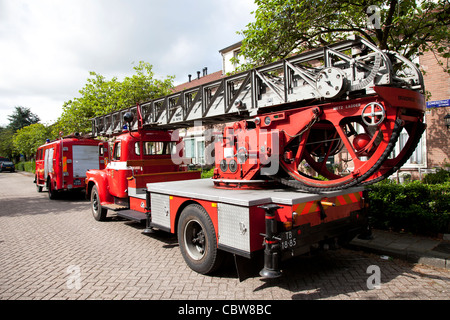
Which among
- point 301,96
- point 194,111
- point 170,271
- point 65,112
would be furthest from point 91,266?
point 65,112

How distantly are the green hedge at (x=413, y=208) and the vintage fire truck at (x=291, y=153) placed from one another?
1796mm

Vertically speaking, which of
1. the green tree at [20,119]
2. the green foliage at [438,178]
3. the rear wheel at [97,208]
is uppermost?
the green tree at [20,119]

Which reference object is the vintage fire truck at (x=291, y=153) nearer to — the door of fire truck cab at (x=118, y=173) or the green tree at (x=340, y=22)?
the door of fire truck cab at (x=118, y=173)

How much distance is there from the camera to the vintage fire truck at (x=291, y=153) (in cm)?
366

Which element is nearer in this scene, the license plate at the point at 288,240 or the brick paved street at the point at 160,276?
the license plate at the point at 288,240

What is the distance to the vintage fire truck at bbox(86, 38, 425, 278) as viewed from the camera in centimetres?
366

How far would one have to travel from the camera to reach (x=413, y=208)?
5.91m

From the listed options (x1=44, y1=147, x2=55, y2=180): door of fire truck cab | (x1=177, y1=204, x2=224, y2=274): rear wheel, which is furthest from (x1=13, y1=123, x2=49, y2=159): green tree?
(x1=177, y1=204, x2=224, y2=274): rear wheel

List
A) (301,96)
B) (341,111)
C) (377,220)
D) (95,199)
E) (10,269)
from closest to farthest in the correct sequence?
(341,111)
(301,96)
(10,269)
(377,220)
(95,199)

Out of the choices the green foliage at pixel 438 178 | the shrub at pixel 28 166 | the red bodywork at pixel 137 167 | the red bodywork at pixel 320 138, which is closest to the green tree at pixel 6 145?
the shrub at pixel 28 166

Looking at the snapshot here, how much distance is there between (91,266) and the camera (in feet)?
16.7
